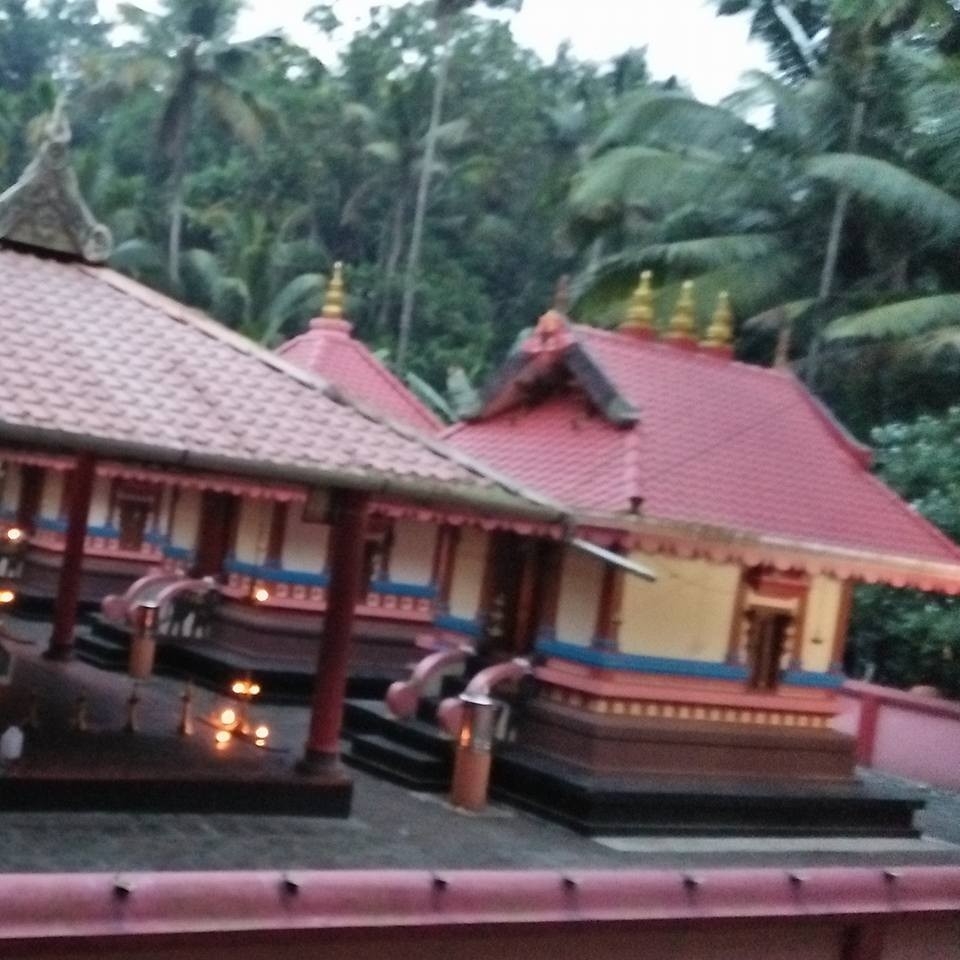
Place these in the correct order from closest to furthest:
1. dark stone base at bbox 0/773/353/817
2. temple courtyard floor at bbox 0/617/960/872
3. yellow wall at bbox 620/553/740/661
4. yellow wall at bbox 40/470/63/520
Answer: temple courtyard floor at bbox 0/617/960/872, dark stone base at bbox 0/773/353/817, yellow wall at bbox 620/553/740/661, yellow wall at bbox 40/470/63/520

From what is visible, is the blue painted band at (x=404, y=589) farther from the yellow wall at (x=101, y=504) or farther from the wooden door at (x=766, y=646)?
the yellow wall at (x=101, y=504)

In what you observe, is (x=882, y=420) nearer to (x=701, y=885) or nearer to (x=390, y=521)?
(x=390, y=521)

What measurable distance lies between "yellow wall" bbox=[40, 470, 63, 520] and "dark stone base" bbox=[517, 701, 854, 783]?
453 inches

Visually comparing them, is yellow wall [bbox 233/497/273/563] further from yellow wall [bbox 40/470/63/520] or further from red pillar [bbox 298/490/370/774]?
red pillar [bbox 298/490/370/774]

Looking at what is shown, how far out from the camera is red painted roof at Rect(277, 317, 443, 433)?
17.3 m

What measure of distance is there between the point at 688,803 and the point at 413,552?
260 inches

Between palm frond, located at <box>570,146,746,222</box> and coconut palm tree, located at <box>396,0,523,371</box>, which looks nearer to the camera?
palm frond, located at <box>570,146,746,222</box>

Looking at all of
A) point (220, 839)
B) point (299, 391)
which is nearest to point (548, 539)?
point (299, 391)

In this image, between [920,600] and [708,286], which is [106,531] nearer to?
[708,286]

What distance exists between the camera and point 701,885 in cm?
449

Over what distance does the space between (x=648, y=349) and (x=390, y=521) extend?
4.65 meters

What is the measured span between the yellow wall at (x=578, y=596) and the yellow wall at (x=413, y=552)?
521 centimetres

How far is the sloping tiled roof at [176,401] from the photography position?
8102 millimetres

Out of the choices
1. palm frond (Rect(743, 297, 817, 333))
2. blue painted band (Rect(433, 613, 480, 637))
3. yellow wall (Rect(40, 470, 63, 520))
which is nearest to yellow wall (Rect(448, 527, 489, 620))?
blue painted band (Rect(433, 613, 480, 637))
